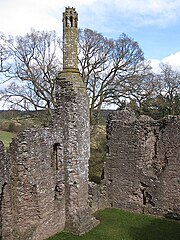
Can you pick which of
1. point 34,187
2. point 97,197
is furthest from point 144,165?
point 34,187

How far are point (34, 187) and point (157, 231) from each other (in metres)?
5.09

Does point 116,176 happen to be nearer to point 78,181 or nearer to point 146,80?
point 78,181

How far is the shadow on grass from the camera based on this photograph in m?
13.2

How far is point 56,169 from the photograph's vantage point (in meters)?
13.4

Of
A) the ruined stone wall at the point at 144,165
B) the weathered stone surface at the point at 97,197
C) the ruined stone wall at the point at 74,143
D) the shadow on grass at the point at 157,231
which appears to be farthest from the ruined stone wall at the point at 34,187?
the ruined stone wall at the point at 144,165

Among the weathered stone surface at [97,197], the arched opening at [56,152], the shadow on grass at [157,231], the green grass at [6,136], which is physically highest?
the green grass at [6,136]

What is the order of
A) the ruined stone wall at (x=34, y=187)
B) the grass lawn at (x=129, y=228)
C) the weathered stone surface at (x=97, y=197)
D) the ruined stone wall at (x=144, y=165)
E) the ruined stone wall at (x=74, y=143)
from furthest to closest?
the weathered stone surface at (x=97, y=197)
the ruined stone wall at (x=144, y=165)
the ruined stone wall at (x=74, y=143)
the grass lawn at (x=129, y=228)
the ruined stone wall at (x=34, y=187)

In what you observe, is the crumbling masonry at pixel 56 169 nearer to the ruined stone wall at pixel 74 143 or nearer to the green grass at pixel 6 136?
the ruined stone wall at pixel 74 143

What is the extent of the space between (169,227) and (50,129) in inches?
241

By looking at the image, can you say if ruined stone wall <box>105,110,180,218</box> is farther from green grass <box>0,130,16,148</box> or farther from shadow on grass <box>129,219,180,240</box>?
green grass <box>0,130,16,148</box>

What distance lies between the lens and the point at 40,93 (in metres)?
23.4

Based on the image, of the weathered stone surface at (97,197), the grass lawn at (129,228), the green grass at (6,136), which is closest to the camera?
the grass lawn at (129,228)

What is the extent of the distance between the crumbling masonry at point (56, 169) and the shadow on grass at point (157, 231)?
1.76 m

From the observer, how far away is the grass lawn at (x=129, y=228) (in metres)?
13.1
